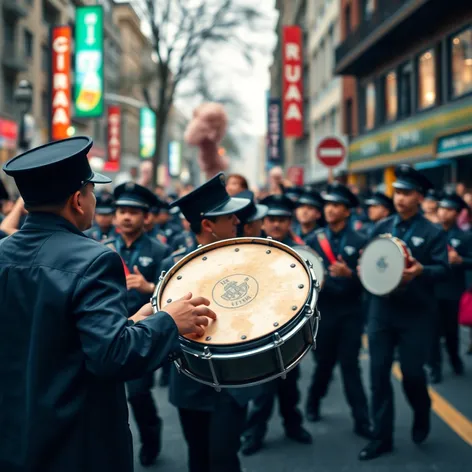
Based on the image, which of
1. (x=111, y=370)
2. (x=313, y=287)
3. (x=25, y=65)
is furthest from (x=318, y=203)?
(x=25, y=65)

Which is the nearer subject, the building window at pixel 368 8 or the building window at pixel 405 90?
the building window at pixel 405 90

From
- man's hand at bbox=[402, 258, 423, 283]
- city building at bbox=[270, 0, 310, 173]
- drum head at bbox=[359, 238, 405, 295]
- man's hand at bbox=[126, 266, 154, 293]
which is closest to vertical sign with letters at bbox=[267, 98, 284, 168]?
city building at bbox=[270, 0, 310, 173]

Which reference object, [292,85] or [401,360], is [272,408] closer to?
[401,360]

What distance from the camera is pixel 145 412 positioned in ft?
17.2

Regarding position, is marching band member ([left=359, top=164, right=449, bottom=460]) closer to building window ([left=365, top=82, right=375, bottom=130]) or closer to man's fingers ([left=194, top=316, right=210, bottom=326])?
man's fingers ([left=194, top=316, right=210, bottom=326])

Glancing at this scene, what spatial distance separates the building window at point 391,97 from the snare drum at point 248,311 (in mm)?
20288

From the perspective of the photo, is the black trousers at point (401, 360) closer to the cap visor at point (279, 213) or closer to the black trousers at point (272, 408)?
the black trousers at point (272, 408)

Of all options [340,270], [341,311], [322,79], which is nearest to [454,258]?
[341,311]

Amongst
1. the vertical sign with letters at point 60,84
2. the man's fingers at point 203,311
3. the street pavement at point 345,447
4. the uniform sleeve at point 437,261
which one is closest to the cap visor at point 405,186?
the uniform sleeve at point 437,261

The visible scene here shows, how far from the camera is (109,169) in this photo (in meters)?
31.6

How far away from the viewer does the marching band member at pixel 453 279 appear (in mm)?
8055

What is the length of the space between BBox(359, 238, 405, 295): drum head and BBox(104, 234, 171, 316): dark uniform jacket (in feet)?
5.20

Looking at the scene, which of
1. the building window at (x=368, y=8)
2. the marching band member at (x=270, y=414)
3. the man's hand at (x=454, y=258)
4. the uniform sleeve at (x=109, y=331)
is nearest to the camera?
the uniform sleeve at (x=109, y=331)

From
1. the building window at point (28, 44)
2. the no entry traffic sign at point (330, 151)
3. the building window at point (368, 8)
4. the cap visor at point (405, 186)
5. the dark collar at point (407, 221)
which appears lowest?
the dark collar at point (407, 221)
